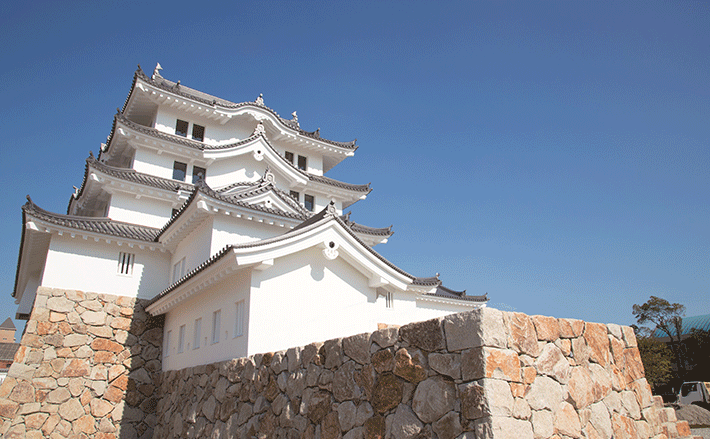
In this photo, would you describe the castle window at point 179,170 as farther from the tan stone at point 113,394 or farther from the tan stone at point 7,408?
the tan stone at point 7,408

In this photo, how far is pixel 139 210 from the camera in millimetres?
15555

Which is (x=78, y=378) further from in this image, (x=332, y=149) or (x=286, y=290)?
(x=332, y=149)

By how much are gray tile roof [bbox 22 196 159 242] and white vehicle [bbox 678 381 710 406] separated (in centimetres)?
2329

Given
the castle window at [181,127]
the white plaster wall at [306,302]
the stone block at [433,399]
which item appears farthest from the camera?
the castle window at [181,127]

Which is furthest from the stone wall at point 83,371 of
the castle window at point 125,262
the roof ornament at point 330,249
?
the roof ornament at point 330,249

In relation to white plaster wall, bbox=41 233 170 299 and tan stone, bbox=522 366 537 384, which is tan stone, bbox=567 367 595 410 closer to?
tan stone, bbox=522 366 537 384

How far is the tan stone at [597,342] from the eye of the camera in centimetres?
490

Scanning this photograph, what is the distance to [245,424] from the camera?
279 inches

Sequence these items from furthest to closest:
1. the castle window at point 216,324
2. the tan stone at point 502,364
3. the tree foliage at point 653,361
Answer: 1. the tree foliage at point 653,361
2. the castle window at point 216,324
3. the tan stone at point 502,364

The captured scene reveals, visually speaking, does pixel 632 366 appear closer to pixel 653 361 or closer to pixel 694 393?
pixel 694 393

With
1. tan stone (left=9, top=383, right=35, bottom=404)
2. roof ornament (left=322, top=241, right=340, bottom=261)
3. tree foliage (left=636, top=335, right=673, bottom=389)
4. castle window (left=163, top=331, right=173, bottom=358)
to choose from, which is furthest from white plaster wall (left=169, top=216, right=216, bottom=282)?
tree foliage (left=636, top=335, right=673, bottom=389)

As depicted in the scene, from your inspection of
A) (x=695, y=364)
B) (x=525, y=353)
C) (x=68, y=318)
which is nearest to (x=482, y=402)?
(x=525, y=353)

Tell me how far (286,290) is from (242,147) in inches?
368

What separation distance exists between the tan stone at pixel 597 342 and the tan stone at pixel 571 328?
0.44ft
